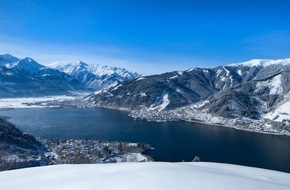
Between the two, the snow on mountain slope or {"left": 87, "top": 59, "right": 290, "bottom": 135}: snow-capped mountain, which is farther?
the snow on mountain slope

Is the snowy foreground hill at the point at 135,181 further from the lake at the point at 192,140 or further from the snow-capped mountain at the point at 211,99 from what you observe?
the snow-capped mountain at the point at 211,99

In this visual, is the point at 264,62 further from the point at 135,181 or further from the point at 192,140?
the point at 135,181

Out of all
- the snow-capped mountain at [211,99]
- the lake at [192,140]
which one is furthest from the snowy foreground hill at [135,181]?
the snow-capped mountain at [211,99]

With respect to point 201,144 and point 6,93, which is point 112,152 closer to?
point 201,144

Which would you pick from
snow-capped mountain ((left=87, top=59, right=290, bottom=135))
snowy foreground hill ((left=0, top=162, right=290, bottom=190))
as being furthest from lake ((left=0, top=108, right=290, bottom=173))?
snowy foreground hill ((left=0, top=162, right=290, bottom=190))

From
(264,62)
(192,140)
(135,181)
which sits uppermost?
(264,62)

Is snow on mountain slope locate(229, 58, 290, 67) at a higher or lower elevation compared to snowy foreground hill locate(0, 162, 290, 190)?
higher

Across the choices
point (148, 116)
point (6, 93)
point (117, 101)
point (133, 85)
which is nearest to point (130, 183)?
point (148, 116)

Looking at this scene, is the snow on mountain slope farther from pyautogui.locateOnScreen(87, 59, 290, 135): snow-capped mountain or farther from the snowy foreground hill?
the snowy foreground hill

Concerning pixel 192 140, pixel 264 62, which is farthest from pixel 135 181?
pixel 264 62
